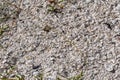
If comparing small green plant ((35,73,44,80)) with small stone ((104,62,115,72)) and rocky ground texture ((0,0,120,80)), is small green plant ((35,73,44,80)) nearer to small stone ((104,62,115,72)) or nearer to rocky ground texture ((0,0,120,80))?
rocky ground texture ((0,0,120,80))

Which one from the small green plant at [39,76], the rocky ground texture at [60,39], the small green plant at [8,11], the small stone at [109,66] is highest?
the small green plant at [8,11]

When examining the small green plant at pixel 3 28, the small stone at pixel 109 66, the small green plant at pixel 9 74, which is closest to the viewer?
the small stone at pixel 109 66

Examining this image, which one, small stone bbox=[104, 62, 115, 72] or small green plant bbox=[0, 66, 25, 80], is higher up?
small stone bbox=[104, 62, 115, 72]

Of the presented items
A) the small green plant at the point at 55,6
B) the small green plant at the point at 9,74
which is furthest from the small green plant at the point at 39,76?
the small green plant at the point at 55,6

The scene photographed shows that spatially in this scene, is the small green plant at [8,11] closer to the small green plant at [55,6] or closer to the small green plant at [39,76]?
the small green plant at [55,6]

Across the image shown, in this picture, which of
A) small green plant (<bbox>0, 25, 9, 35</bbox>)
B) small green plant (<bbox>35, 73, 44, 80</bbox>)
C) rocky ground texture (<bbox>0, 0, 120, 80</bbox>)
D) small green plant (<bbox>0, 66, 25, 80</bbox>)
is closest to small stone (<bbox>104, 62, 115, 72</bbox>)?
rocky ground texture (<bbox>0, 0, 120, 80</bbox>)

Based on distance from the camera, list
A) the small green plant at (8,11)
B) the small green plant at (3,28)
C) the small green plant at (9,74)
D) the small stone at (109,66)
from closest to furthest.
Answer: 1. the small stone at (109,66)
2. the small green plant at (9,74)
3. the small green plant at (3,28)
4. the small green plant at (8,11)

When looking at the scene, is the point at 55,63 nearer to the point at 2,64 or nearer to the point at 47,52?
the point at 47,52

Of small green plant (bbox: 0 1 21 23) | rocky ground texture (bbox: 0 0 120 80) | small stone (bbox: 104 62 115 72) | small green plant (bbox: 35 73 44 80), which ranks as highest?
small green plant (bbox: 0 1 21 23)

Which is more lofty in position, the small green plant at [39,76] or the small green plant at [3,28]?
the small green plant at [3,28]

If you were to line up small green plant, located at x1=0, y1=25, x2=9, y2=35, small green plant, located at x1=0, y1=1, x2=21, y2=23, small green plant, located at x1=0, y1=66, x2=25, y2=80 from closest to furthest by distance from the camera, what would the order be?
small green plant, located at x1=0, y1=66, x2=25, y2=80 < small green plant, located at x1=0, y1=25, x2=9, y2=35 < small green plant, located at x1=0, y1=1, x2=21, y2=23
